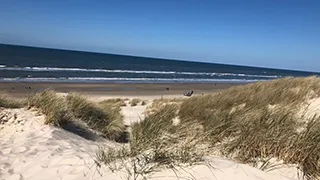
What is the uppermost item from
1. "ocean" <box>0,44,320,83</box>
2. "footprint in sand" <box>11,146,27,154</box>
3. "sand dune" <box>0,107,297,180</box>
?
"sand dune" <box>0,107,297,180</box>

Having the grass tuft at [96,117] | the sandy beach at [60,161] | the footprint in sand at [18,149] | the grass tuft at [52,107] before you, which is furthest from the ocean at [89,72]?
the footprint in sand at [18,149]

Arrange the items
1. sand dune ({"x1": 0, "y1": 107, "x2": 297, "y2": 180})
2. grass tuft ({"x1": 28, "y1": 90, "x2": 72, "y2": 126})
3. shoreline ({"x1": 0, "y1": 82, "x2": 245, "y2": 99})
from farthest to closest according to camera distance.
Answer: shoreline ({"x1": 0, "y1": 82, "x2": 245, "y2": 99}) → grass tuft ({"x1": 28, "y1": 90, "x2": 72, "y2": 126}) → sand dune ({"x1": 0, "y1": 107, "x2": 297, "y2": 180})

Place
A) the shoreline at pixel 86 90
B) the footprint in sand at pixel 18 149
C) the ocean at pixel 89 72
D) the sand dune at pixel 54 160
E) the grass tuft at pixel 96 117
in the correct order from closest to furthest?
the sand dune at pixel 54 160, the footprint in sand at pixel 18 149, the grass tuft at pixel 96 117, the shoreline at pixel 86 90, the ocean at pixel 89 72

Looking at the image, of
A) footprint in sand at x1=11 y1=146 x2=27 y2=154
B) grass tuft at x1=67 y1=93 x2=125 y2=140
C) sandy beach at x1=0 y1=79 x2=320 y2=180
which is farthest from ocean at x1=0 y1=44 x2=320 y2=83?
footprint in sand at x1=11 y1=146 x2=27 y2=154

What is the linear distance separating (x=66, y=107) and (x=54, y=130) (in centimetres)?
110

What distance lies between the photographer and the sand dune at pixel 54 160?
130 inches

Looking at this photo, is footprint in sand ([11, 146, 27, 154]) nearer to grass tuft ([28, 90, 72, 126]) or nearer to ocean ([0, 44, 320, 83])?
grass tuft ([28, 90, 72, 126])

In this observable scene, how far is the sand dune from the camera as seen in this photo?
10.8 ft

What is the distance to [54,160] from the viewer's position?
14.6ft

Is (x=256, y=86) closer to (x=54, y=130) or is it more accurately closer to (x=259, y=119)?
(x=259, y=119)

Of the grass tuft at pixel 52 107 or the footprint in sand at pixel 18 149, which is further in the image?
the grass tuft at pixel 52 107

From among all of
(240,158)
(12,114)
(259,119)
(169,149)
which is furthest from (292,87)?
(12,114)

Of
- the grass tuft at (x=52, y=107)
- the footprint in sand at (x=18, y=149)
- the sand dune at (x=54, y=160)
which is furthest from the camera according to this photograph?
the grass tuft at (x=52, y=107)

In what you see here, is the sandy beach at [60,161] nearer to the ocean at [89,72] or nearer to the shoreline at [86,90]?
the shoreline at [86,90]
